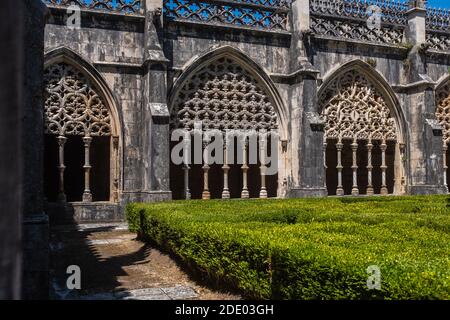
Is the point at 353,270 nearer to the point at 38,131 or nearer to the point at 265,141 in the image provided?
the point at 38,131

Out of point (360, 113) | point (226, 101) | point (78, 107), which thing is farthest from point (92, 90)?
point (360, 113)

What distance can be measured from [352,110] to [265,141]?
3.51 meters

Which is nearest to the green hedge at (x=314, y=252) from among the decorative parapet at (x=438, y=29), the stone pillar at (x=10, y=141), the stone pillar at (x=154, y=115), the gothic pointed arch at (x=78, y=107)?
the stone pillar at (x=10, y=141)

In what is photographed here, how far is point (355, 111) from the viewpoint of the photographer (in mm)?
15305

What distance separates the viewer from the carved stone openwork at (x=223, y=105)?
13.1 meters

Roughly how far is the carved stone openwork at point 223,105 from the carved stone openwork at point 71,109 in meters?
2.02

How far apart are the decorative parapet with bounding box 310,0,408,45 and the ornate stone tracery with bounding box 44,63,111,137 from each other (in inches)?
280

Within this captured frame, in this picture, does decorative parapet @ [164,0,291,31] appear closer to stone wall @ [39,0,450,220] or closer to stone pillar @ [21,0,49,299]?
stone wall @ [39,0,450,220]

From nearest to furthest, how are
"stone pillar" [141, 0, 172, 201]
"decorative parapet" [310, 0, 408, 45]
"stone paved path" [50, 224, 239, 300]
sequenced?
"stone paved path" [50, 224, 239, 300]
"stone pillar" [141, 0, 172, 201]
"decorative parapet" [310, 0, 408, 45]

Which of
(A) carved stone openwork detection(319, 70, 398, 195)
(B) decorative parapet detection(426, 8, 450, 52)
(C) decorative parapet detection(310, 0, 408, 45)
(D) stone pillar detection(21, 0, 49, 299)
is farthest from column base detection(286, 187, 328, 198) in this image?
(D) stone pillar detection(21, 0, 49, 299)

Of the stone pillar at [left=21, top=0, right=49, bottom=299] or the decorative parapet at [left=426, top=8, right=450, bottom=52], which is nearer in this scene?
the stone pillar at [left=21, top=0, right=49, bottom=299]

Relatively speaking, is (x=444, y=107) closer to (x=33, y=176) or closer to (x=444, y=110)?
(x=444, y=110)

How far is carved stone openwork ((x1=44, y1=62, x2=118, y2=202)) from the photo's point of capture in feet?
38.8
